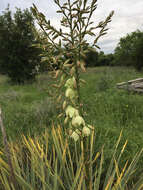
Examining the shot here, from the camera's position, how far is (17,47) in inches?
345

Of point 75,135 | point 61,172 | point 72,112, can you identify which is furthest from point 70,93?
point 61,172

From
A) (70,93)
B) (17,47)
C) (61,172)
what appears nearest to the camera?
(70,93)

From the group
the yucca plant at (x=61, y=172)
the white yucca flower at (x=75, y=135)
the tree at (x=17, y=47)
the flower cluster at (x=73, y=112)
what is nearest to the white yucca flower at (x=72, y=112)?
the flower cluster at (x=73, y=112)

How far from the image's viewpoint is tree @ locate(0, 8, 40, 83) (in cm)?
866

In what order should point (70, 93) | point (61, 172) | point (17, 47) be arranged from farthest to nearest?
1. point (17, 47)
2. point (61, 172)
3. point (70, 93)

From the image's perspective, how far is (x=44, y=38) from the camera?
80 cm

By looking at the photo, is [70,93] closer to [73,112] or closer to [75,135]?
[73,112]

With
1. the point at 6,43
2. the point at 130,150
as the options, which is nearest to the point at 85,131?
the point at 130,150

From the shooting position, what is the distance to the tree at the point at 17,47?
8656 mm

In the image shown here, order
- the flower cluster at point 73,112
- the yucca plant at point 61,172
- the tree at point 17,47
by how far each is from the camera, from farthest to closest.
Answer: the tree at point 17,47 → the yucca plant at point 61,172 → the flower cluster at point 73,112

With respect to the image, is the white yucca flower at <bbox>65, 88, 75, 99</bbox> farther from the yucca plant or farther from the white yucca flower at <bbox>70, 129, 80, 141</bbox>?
the yucca plant

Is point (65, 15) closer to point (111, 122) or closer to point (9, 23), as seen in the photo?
point (111, 122)

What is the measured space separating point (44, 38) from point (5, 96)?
484 cm

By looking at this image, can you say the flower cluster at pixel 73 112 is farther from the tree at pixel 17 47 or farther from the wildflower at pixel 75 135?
the tree at pixel 17 47
